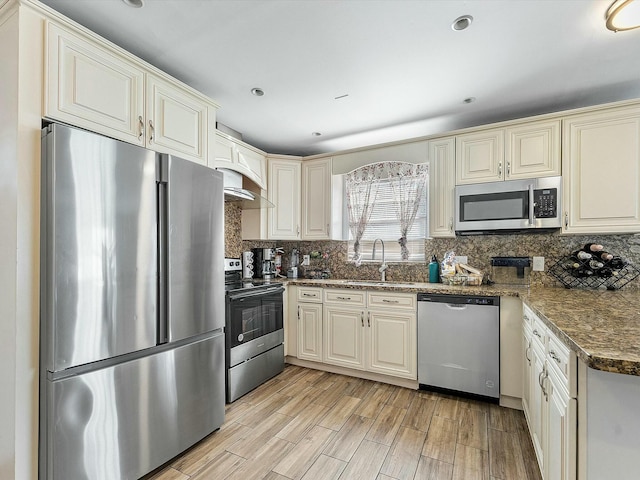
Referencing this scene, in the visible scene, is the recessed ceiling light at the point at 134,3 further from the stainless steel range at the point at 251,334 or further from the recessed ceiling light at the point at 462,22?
the stainless steel range at the point at 251,334

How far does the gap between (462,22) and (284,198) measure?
96.1 inches

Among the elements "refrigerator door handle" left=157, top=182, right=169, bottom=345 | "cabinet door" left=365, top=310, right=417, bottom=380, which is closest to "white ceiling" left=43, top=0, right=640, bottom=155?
"refrigerator door handle" left=157, top=182, right=169, bottom=345

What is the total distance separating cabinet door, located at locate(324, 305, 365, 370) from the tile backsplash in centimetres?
70

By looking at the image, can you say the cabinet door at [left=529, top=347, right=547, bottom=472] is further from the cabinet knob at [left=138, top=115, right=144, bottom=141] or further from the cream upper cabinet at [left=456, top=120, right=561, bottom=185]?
the cabinet knob at [left=138, top=115, right=144, bottom=141]

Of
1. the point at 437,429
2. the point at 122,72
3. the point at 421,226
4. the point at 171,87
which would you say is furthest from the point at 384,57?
the point at 437,429

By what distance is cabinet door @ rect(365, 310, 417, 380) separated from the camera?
2797 millimetres

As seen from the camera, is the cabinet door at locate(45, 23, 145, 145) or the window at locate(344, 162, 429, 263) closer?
the cabinet door at locate(45, 23, 145, 145)

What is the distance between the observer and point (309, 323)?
3301 millimetres

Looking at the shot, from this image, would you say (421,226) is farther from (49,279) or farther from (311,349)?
(49,279)

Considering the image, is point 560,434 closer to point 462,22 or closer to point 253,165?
point 462,22

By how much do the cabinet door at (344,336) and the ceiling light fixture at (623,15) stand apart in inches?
101

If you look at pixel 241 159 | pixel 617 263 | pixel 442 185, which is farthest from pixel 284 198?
pixel 617 263

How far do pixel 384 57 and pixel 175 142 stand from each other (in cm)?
151

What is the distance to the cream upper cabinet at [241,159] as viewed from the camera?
291cm
